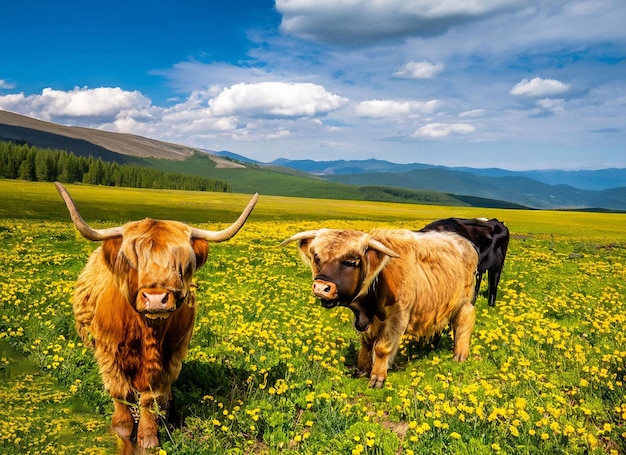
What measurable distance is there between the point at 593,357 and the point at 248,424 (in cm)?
686

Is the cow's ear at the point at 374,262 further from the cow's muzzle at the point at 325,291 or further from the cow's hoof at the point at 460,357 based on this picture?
the cow's hoof at the point at 460,357

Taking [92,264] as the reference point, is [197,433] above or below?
below

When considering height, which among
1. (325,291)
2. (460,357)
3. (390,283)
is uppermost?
(325,291)

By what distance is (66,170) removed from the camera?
12938 centimetres

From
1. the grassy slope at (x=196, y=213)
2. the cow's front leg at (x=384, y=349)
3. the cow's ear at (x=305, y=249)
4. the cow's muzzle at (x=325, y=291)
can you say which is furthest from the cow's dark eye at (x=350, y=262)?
the grassy slope at (x=196, y=213)

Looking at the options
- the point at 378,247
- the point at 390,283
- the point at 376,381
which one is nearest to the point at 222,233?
the point at 378,247

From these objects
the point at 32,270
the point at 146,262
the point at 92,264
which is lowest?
the point at 32,270

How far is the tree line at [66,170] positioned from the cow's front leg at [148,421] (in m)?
123

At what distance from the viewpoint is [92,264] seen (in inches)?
275

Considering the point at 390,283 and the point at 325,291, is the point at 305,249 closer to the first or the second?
the point at 325,291

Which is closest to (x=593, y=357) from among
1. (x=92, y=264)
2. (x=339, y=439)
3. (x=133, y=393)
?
(x=339, y=439)

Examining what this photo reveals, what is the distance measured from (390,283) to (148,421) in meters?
4.29

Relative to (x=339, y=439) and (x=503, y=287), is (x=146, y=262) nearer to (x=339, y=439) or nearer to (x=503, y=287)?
(x=339, y=439)

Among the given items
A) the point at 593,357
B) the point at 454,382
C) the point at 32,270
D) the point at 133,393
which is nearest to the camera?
the point at 133,393
